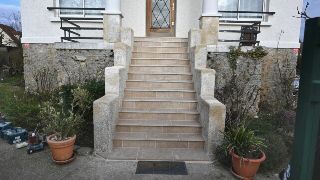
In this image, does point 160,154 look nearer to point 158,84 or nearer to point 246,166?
point 246,166

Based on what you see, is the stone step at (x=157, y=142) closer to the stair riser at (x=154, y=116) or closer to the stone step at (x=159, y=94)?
the stair riser at (x=154, y=116)

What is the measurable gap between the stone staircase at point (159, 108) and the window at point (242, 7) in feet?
7.40

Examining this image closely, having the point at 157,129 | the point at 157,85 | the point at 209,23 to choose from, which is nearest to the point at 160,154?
the point at 157,129

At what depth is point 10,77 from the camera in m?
12.8

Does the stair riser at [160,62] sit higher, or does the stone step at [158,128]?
the stair riser at [160,62]

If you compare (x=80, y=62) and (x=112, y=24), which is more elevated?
(x=112, y=24)

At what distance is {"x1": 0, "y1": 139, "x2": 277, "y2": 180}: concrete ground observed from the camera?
395cm

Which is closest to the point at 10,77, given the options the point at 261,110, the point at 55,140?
the point at 55,140

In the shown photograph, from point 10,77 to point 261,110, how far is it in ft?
38.5

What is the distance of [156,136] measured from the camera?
4.97 meters

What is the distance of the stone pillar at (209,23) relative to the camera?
22.6 feet

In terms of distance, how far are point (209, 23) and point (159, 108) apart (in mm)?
2859

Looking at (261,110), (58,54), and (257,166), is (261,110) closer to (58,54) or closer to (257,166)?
(257,166)

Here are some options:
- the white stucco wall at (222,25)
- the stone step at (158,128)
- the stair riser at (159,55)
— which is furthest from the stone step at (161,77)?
the white stucco wall at (222,25)
